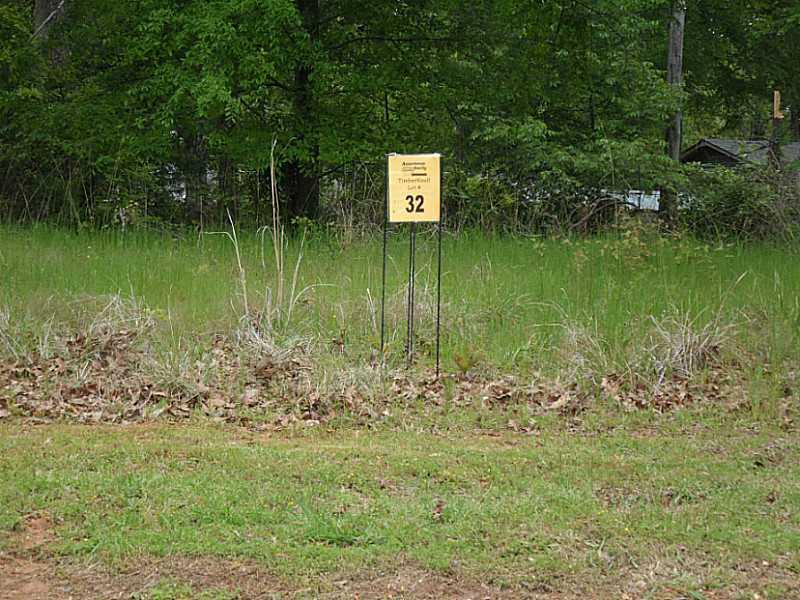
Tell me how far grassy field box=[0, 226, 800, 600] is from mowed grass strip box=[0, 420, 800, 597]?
0.02m

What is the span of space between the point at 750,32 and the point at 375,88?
378 inches

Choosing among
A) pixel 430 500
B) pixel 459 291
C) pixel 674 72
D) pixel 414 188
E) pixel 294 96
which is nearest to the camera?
pixel 430 500

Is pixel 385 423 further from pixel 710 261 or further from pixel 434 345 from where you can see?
pixel 710 261

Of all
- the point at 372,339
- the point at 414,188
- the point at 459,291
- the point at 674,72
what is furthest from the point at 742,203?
the point at 414,188

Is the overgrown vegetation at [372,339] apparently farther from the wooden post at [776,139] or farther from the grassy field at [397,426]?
the wooden post at [776,139]

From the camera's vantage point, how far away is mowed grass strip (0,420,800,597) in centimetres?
462

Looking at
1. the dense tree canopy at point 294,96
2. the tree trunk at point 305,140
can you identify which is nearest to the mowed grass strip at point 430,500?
the dense tree canopy at point 294,96

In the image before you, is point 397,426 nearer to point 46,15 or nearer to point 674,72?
point 46,15

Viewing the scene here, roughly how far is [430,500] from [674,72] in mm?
16243

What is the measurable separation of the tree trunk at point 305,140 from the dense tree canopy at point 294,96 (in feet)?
0.10

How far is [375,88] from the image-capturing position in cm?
1542

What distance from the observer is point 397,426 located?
7.02 metres

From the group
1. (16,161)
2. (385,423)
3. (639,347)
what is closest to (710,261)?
(639,347)

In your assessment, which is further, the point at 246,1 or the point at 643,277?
the point at 246,1
